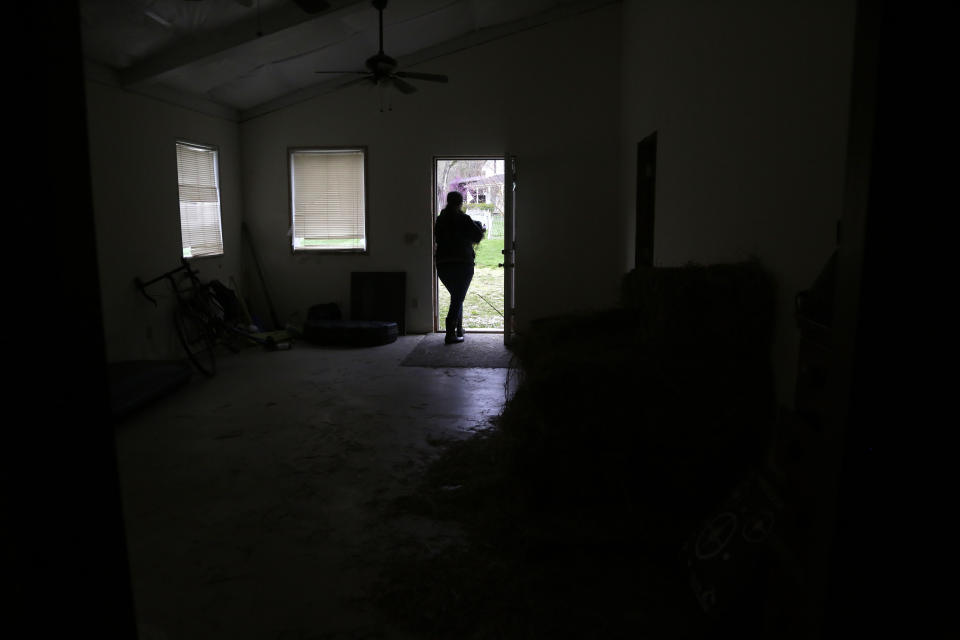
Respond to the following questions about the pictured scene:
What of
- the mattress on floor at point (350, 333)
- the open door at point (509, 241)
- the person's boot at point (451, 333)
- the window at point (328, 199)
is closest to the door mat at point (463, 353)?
the person's boot at point (451, 333)

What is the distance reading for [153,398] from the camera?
175 inches

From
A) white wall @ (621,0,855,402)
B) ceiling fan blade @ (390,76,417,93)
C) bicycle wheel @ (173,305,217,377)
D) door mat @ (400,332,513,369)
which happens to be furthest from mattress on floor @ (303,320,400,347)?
white wall @ (621,0,855,402)

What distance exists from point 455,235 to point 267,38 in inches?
99.0

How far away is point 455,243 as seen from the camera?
6.64 metres

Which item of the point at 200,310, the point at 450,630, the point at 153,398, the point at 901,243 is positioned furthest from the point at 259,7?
the point at 901,243

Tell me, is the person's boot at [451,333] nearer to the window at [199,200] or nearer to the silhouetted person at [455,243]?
the silhouetted person at [455,243]

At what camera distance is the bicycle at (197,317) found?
568 centimetres

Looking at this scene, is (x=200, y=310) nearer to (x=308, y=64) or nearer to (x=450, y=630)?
(x=308, y=64)

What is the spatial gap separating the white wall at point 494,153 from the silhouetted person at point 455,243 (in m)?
0.59

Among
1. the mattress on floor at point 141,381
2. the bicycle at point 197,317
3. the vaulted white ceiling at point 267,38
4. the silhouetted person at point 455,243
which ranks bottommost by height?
the mattress on floor at point 141,381

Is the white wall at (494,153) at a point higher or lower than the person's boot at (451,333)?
higher

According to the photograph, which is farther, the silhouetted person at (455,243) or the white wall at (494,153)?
the white wall at (494,153)

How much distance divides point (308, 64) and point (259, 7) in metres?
1.48

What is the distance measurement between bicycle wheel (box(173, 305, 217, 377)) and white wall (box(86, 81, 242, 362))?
0.12m
